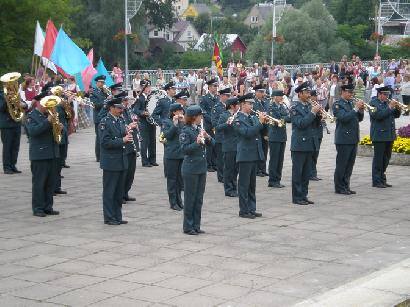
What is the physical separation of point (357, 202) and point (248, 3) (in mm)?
145102

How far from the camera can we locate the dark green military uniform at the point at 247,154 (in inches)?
541

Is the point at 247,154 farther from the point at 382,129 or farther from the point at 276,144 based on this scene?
the point at 382,129

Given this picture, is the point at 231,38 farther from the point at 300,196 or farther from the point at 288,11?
the point at 300,196

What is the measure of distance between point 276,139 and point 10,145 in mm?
5590

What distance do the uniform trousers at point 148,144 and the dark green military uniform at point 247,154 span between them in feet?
18.6

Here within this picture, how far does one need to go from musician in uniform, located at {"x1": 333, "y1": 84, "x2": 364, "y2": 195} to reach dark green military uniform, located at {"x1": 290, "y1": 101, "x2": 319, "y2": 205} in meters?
1.02

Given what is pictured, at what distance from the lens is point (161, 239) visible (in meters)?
12.4

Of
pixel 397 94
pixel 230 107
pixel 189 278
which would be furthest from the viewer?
pixel 397 94

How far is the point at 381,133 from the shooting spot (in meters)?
17.0

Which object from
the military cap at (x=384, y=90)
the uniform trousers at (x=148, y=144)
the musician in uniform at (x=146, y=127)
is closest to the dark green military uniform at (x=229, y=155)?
the musician in uniform at (x=146, y=127)

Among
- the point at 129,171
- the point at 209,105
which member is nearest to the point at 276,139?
the point at 209,105

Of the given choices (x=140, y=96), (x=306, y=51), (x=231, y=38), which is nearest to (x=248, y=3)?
(x=231, y=38)

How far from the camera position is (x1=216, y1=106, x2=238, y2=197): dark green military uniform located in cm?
1583

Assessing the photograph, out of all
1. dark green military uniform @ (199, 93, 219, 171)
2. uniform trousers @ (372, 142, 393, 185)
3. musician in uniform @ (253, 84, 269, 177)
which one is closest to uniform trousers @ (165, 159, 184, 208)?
musician in uniform @ (253, 84, 269, 177)
